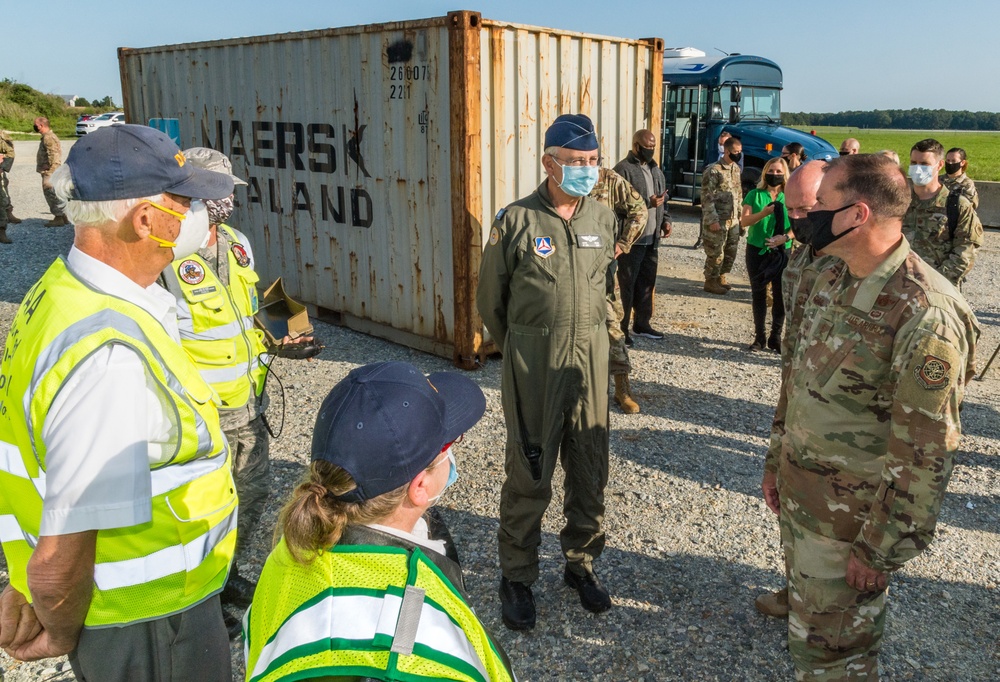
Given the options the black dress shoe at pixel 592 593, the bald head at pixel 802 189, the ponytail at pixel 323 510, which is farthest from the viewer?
the bald head at pixel 802 189

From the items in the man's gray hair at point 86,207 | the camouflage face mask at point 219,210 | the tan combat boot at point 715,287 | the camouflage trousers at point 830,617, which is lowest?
the tan combat boot at point 715,287

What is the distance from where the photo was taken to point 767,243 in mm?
6855

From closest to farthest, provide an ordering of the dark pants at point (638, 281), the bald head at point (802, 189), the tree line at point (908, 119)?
the bald head at point (802, 189) → the dark pants at point (638, 281) → the tree line at point (908, 119)

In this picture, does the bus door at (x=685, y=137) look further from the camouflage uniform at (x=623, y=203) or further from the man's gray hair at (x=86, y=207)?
the man's gray hair at (x=86, y=207)

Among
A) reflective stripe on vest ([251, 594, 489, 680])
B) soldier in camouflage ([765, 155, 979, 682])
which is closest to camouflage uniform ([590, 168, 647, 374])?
soldier in camouflage ([765, 155, 979, 682])

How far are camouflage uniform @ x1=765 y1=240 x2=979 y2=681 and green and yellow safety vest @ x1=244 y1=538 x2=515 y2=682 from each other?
55.0 inches

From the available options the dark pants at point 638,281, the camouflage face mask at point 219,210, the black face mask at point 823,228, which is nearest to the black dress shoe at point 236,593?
the camouflage face mask at point 219,210

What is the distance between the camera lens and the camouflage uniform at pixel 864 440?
204cm

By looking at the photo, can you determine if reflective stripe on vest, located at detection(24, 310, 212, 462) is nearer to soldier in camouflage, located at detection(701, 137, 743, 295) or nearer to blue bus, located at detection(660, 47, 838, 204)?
soldier in camouflage, located at detection(701, 137, 743, 295)

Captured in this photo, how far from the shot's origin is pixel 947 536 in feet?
13.2

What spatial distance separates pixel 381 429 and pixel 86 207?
3.30ft

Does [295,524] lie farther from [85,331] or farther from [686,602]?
[686,602]

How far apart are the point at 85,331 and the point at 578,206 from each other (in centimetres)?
219

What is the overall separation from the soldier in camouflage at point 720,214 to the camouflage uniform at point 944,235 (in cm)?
289
